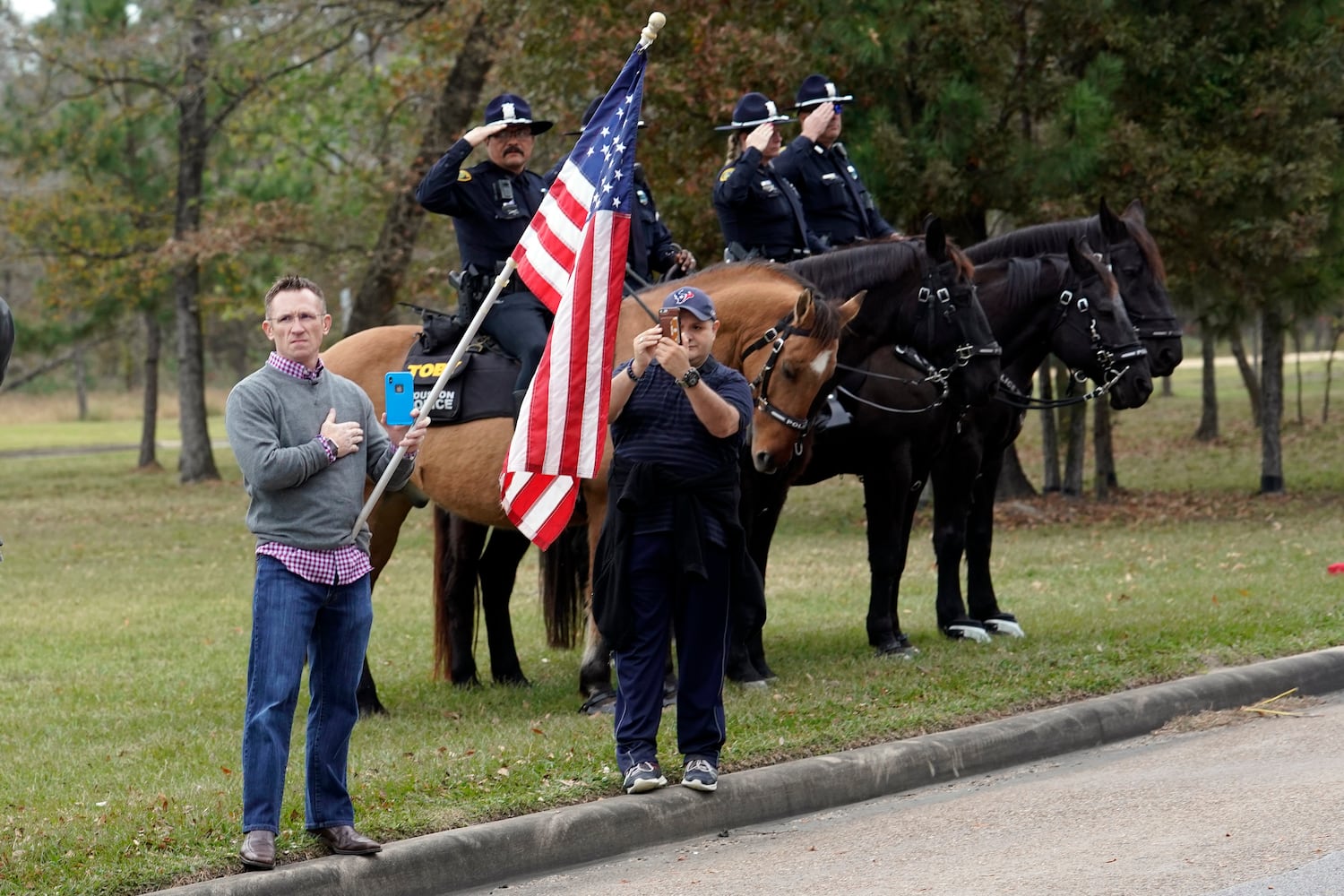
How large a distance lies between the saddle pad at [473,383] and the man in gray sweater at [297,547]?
3.31 m

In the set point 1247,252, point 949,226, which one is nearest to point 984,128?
point 949,226

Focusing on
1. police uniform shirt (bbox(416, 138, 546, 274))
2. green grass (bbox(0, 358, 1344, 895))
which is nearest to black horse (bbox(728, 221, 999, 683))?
green grass (bbox(0, 358, 1344, 895))

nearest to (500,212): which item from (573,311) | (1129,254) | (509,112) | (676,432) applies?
(509,112)

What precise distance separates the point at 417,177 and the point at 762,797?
738 inches

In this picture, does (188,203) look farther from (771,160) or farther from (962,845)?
(962,845)

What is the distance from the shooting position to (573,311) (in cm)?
680

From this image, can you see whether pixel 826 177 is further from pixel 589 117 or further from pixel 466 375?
pixel 466 375

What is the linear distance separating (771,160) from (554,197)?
12.7 ft

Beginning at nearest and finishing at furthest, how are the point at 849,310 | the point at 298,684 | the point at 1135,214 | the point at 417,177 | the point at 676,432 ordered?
the point at 298,684
the point at 676,432
the point at 849,310
the point at 1135,214
the point at 417,177

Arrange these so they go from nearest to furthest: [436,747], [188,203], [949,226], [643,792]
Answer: [643,792] < [436,747] < [949,226] < [188,203]

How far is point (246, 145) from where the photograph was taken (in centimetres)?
3086

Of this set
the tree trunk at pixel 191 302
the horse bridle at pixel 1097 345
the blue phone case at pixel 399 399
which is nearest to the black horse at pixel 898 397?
the horse bridle at pixel 1097 345

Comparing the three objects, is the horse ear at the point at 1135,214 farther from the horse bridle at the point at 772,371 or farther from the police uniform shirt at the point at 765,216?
the horse bridle at the point at 772,371

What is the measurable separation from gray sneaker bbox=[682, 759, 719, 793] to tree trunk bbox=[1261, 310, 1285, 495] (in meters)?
16.1
